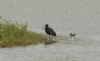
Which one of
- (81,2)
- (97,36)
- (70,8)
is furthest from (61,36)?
(81,2)

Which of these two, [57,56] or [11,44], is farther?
[11,44]

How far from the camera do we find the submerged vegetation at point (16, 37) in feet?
104

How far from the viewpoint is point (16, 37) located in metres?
32.7

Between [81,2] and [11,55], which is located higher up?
[81,2]

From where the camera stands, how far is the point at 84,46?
3231cm

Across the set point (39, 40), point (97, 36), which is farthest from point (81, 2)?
point (39, 40)

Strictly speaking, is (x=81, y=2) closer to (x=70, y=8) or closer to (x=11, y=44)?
(x=70, y=8)

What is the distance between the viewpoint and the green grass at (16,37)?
31569 millimetres

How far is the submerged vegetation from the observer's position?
104 feet

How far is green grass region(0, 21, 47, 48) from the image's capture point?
31.6m

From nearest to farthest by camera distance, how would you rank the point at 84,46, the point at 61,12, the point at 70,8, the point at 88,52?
the point at 88,52, the point at 84,46, the point at 61,12, the point at 70,8

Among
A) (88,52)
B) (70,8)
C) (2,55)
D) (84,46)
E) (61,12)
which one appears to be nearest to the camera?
(2,55)

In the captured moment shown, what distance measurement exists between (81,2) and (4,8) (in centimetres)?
1350

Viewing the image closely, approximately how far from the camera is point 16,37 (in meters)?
32.7
